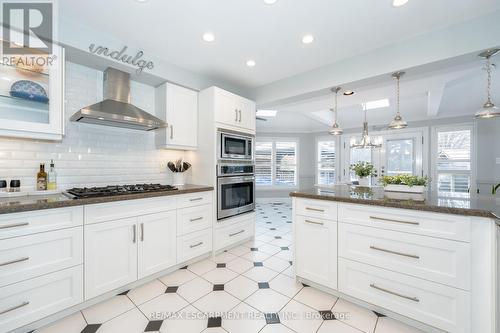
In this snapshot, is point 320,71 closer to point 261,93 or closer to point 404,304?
point 261,93

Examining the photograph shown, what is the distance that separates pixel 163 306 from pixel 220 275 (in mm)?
660

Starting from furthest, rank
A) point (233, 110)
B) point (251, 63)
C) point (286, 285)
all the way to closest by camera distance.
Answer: point (233, 110), point (251, 63), point (286, 285)

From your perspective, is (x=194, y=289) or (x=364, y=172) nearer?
(x=194, y=289)

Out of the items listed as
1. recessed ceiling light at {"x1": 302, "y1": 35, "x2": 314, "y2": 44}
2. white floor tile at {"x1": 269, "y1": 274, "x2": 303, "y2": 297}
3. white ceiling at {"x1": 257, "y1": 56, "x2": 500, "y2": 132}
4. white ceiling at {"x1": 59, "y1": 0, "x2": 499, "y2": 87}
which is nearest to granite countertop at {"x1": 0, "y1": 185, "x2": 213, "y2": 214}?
white floor tile at {"x1": 269, "y1": 274, "x2": 303, "y2": 297}

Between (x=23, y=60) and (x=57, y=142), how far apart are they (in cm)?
74

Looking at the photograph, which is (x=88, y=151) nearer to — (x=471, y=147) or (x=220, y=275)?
(x=220, y=275)

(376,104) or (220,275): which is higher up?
(376,104)

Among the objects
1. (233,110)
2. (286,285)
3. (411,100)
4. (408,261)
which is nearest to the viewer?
(408,261)

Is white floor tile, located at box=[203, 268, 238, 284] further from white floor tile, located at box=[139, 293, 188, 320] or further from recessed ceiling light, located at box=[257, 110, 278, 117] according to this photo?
recessed ceiling light, located at box=[257, 110, 278, 117]

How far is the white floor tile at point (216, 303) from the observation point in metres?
1.72

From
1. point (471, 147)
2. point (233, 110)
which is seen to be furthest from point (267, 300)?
point (471, 147)

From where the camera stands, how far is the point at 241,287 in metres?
2.04

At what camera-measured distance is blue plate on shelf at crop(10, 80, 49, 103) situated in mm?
1742

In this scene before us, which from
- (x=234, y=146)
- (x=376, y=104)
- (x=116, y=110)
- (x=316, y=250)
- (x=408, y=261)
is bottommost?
(x=316, y=250)
